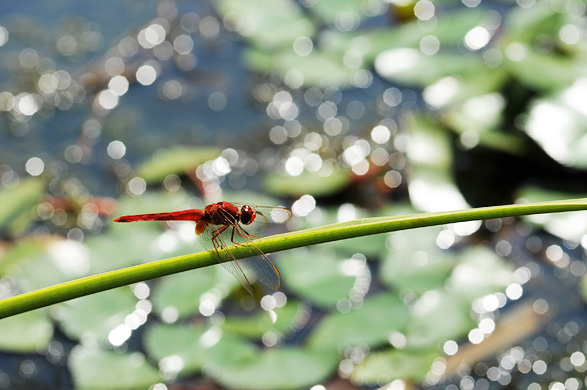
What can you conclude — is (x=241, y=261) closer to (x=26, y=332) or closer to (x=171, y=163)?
(x=26, y=332)

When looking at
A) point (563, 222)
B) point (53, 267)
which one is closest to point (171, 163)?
point (53, 267)

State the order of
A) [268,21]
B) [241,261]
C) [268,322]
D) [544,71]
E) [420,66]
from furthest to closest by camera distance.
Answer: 1. [268,21]
2. [420,66]
3. [544,71]
4. [268,322]
5. [241,261]

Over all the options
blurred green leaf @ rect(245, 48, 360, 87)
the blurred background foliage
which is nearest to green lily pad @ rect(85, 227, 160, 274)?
the blurred background foliage

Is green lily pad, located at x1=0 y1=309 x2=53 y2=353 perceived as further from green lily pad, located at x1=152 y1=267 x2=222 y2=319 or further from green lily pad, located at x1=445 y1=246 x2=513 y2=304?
green lily pad, located at x1=445 y1=246 x2=513 y2=304

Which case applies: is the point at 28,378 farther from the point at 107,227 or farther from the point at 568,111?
the point at 568,111

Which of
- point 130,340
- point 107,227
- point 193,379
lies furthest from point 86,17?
point 193,379

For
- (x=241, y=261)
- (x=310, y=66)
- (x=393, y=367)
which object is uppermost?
(x=241, y=261)
